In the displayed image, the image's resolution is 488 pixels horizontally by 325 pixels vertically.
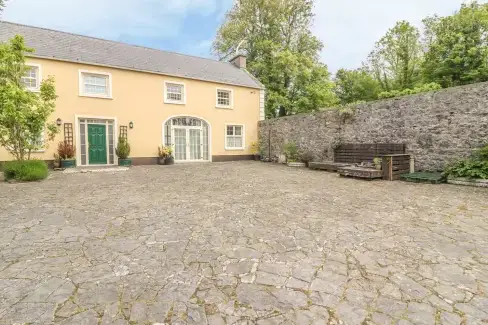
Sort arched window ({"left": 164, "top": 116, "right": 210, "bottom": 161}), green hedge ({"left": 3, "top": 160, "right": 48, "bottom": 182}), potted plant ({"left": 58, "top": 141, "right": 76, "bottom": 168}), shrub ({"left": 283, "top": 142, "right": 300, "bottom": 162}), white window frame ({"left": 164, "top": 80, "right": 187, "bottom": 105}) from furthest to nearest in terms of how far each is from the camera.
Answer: arched window ({"left": 164, "top": 116, "right": 210, "bottom": 161})
white window frame ({"left": 164, "top": 80, "right": 187, "bottom": 105})
shrub ({"left": 283, "top": 142, "right": 300, "bottom": 162})
potted plant ({"left": 58, "top": 141, "right": 76, "bottom": 168})
green hedge ({"left": 3, "top": 160, "right": 48, "bottom": 182})

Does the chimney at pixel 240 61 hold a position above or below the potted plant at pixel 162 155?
above

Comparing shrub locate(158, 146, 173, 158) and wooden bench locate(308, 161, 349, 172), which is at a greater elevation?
shrub locate(158, 146, 173, 158)

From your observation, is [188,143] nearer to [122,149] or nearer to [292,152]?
[122,149]

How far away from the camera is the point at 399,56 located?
22.4m

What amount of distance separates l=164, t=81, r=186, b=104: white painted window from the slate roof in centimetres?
55

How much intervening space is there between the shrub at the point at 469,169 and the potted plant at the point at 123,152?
12645 mm

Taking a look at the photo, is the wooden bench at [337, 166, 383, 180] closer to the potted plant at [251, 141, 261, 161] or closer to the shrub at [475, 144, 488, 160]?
the shrub at [475, 144, 488, 160]

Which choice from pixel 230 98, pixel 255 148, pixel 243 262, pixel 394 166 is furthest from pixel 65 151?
pixel 394 166

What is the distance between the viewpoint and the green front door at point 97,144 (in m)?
12.2

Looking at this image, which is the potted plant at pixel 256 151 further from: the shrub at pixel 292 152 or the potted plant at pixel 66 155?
the potted plant at pixel 66 155

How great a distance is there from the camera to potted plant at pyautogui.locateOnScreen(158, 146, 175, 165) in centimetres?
1361

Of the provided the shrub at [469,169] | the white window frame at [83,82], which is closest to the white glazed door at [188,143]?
the white window frame at [83,82]

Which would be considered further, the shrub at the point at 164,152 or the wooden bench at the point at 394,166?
the shrub at the point at 164,152

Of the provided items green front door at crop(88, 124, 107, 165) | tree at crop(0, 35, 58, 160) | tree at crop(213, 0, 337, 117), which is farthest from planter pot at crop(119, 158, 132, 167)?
tree at crop(213, 0, 337, 117)
